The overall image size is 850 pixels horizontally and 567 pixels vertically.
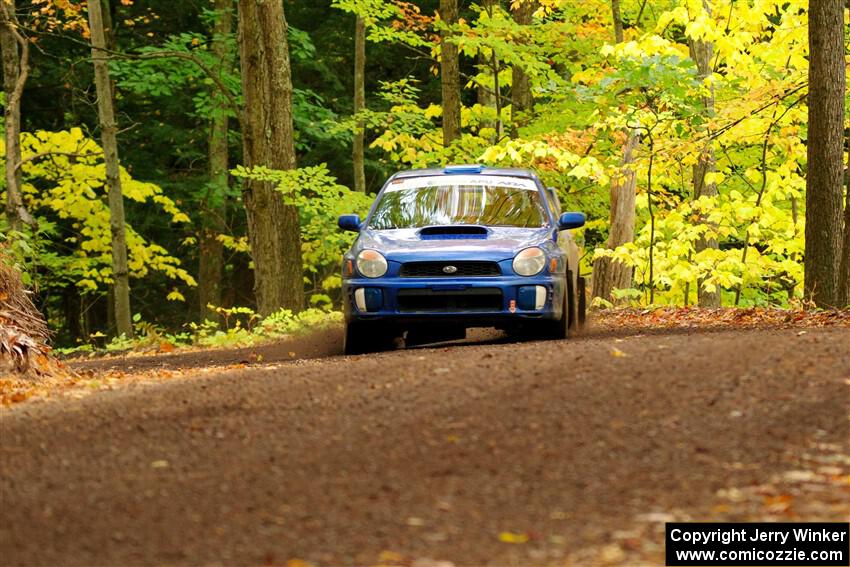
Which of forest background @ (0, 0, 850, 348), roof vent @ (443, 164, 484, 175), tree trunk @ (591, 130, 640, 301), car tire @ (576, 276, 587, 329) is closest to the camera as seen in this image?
roof vent @ (443, 164, 484, 175)

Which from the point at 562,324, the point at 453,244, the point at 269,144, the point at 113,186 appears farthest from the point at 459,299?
the point at 113,186

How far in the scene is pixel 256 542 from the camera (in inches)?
189

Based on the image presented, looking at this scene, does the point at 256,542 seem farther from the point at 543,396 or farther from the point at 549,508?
the point at 543,396

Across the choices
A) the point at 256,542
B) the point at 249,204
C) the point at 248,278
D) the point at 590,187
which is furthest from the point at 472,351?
the point at 248,278

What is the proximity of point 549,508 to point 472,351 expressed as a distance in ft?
15.4

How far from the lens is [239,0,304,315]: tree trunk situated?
18062 mm

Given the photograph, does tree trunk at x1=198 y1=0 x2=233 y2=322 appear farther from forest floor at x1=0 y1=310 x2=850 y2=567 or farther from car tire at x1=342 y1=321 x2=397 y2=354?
forest floor at x1=0 y1=310 x2=850 y2=567

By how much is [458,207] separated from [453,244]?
1.09m

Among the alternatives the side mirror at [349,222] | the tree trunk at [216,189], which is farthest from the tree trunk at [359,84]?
the side mirror at [349,222]

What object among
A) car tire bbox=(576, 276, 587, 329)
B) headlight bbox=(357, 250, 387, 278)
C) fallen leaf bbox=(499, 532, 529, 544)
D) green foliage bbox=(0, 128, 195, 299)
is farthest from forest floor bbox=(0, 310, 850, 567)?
green foliage bbox=(0, 128, 195, 299)

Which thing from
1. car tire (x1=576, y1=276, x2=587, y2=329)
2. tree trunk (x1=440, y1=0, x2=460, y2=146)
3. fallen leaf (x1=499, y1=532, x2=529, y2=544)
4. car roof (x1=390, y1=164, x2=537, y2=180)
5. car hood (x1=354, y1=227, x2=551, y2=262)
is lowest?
car tire (x1=576, y1=276, x2=587, y2=329)

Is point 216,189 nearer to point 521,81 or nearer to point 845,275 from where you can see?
point 521,81

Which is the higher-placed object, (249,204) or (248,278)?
(249,204)

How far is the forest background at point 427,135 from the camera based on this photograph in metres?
17.7
